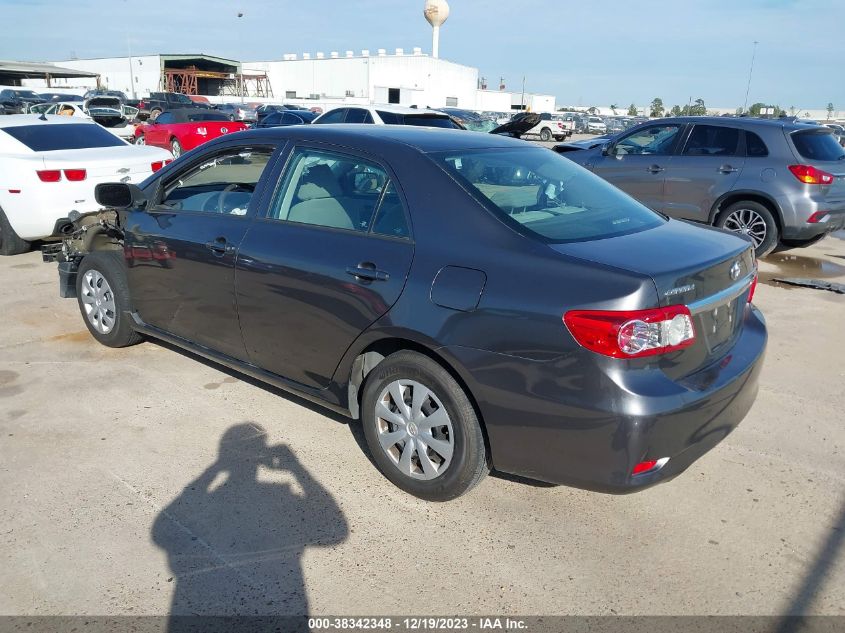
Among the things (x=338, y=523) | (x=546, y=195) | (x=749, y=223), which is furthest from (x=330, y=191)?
(x=749, y=223)

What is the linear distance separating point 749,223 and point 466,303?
266 inches

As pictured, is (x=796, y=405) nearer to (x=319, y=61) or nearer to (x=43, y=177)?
(x=43, y=177)

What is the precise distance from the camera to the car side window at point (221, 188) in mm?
4047

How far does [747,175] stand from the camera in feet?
27.1

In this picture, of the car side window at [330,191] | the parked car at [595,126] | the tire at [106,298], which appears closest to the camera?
the car side window at [330,191]

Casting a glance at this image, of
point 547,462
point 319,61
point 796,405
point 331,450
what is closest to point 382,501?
point 331,450

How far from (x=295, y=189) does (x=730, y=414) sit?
2456mm

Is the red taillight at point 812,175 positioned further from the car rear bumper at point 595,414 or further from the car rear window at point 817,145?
the car rear bumper at point 595,414

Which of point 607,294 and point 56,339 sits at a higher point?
point 607,294

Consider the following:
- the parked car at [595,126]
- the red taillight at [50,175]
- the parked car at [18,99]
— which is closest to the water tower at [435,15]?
the parked car at [595,126]

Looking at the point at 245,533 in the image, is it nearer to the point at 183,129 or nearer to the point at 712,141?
the point at 712,141

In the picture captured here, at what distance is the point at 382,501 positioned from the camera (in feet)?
10.9

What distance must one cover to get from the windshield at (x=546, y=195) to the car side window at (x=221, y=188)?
4.10 feet

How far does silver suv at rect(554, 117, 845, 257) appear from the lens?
26.3 ft
